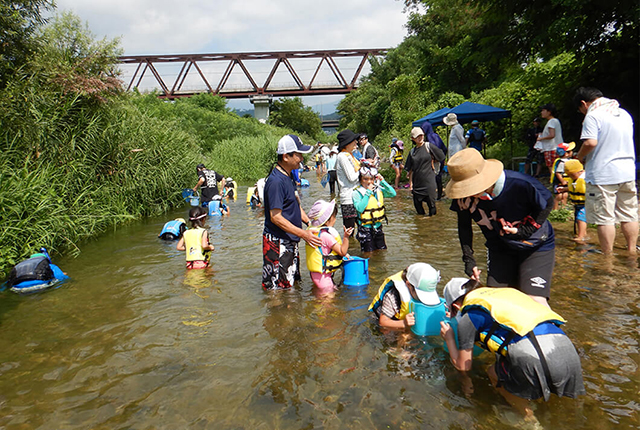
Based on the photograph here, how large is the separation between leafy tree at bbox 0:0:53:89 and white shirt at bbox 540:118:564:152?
12499mm

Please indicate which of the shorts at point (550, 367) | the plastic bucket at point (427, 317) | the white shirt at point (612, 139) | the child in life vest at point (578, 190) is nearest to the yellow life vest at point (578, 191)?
the child in life vest at point (578, 190)

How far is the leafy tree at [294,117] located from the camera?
222 feet

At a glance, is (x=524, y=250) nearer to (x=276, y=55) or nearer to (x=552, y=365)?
(x=552, y=365)

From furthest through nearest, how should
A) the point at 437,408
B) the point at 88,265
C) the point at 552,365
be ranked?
the point at 88,265
the point at 437,408
the point at 552,365

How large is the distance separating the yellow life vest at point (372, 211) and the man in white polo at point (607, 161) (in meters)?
2.93

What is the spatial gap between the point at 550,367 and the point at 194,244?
579cm

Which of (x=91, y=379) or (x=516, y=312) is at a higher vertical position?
(x=516, y=312)

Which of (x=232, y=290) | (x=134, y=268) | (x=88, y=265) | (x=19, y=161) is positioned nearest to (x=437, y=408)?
(x=232, y=290)

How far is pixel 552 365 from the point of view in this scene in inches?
108

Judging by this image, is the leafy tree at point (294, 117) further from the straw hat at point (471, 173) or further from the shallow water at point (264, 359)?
the straw hat at point (471, 173)

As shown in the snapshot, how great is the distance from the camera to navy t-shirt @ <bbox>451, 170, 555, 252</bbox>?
3365 millimetres

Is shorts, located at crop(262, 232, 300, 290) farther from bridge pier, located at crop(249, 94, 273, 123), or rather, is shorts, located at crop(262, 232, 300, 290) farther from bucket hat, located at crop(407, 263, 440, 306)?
bridge pier, located at crop(249, 94, 273, 123)

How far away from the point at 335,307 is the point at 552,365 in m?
2.90

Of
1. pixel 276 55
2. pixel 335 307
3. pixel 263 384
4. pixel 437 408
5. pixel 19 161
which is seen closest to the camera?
pixel 437 408
